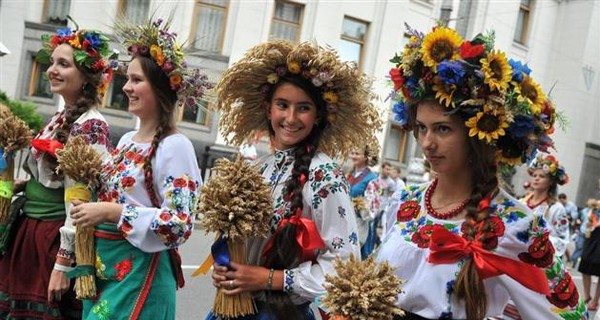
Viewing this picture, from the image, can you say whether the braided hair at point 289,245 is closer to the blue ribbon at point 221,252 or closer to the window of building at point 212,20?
the blue ribbon at point 221,252

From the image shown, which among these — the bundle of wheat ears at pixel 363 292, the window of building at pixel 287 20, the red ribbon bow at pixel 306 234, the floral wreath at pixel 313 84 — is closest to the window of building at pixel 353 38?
the window of building at pixel 287 20

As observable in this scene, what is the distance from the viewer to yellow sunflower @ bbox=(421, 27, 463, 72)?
2436mm

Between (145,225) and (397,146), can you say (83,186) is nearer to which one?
(145,225)

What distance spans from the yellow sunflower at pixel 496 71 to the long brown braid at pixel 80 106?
7.83 ft

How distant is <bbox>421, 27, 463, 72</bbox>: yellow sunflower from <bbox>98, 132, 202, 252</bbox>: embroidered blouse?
126 cm

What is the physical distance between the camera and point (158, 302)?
316 cm

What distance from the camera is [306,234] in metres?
2.67

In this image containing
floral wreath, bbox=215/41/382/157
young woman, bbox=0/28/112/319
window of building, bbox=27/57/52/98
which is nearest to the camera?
floral wreath, bbox=215/41/382/157

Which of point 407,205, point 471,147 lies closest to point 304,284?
point 407,205

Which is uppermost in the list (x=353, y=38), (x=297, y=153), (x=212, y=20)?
(x=353, y=38)

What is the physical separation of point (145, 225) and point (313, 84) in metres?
1.04

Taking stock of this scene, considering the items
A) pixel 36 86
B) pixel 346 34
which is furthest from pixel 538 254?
pixel 346 34

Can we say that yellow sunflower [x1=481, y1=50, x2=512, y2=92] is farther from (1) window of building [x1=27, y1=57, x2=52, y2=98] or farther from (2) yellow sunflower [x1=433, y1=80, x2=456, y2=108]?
(1) window of building [x1=27, y1=57, x2=52, y2=98]

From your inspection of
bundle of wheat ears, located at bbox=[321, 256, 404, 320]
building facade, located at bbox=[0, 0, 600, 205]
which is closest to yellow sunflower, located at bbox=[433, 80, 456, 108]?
bundle of wheat ears, located at bbox=[321, 256, 404, 320]
